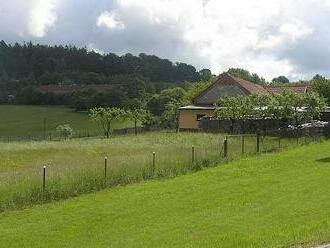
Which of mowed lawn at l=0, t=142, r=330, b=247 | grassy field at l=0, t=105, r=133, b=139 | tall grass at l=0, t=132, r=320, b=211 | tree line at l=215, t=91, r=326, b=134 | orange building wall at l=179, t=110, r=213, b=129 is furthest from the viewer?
grassy field at l=0, t=105, r=133, b=139

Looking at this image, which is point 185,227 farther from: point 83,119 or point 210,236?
point 83,119

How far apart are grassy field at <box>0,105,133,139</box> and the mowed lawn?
74.0 meters

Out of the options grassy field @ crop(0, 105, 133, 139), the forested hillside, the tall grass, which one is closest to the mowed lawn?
the tall grass

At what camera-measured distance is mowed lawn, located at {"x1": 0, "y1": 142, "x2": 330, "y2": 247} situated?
1270cm

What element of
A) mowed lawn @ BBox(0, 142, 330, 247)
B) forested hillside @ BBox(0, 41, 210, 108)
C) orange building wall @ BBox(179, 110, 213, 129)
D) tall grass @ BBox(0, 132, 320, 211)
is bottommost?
mowed lawn @ BBox(0, 142, 330, 247)

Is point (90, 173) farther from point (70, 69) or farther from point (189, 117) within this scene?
point (70, 69)

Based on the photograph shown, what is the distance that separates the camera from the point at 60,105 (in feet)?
461

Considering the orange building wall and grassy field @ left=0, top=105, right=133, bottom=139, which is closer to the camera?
the orange building wall

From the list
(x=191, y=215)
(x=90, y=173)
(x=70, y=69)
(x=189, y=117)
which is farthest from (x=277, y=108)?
(x=70, y=69)

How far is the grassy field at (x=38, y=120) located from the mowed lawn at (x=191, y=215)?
243 ft

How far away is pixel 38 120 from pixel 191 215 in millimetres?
104854

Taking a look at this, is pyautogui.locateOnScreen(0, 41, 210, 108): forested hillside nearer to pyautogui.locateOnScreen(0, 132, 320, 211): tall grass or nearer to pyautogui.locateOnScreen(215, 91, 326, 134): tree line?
pyautogui.locateOnScreen(215, 91, 326, 134): tree line

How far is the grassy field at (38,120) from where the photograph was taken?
100375 millimetres

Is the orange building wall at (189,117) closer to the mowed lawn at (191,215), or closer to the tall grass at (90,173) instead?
the tall grass at (90,173)
